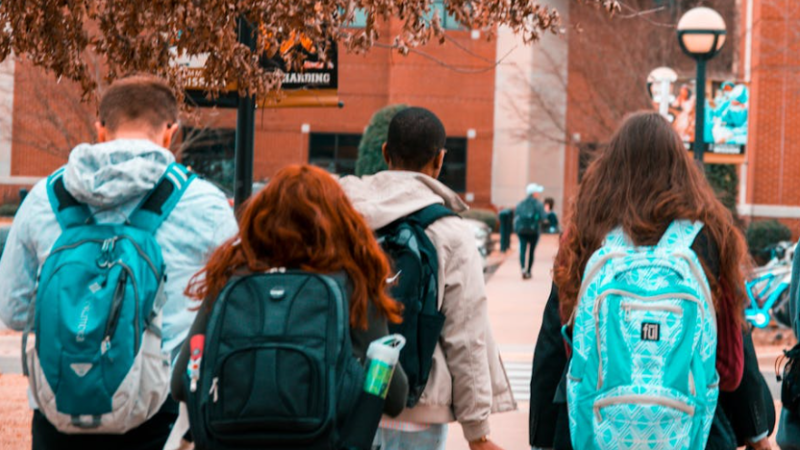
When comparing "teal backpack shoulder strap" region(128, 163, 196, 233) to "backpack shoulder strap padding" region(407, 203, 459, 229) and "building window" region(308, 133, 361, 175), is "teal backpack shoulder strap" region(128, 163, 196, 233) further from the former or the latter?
"building window" region(308, 133, 361, 175)

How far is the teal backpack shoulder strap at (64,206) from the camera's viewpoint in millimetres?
3990

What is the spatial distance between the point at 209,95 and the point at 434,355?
14.3 ft

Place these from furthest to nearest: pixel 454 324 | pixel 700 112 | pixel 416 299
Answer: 1. pixel 700 112
2. pixel 454 324
3. pixel 416 299

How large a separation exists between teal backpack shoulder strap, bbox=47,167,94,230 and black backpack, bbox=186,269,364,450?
764mm

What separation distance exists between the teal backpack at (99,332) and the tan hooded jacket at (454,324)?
2.81 ft

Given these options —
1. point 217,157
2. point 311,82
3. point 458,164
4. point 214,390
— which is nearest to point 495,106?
point 458,164

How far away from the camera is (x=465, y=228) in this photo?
4.42 meters

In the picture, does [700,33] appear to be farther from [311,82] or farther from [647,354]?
[647,354]

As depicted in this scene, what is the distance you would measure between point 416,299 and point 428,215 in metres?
0.34

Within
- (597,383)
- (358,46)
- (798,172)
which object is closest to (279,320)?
(597,383)

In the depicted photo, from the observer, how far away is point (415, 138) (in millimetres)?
4609

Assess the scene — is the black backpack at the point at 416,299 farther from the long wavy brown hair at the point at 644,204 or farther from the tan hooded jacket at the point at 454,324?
the long wavy brown hair at the point at 644,204

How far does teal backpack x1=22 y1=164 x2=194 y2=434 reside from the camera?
3.72 m

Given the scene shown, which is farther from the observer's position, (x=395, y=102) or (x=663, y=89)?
(x=395, y=102)
